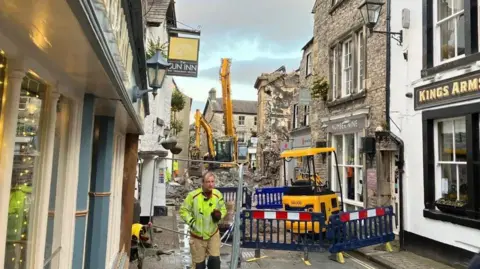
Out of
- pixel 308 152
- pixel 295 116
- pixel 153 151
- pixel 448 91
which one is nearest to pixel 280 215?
pixel 308 152

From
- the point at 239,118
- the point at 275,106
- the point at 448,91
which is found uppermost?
the point at 239,118

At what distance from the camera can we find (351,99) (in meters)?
12.2

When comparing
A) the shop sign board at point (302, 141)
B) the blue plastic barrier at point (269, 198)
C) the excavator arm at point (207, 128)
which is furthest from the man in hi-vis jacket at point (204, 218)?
the excavator arm at point (207, 128)

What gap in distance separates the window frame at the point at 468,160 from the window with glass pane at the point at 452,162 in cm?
14

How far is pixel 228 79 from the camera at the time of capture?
85.8 ft

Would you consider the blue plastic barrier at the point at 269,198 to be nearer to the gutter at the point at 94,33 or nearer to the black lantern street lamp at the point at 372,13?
the black lantern street lamp at the point at 372,13

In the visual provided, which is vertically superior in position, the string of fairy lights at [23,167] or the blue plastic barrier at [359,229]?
the string of fairy lights at [23,167]

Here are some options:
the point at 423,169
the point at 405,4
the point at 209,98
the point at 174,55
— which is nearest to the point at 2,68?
the point at 174,55

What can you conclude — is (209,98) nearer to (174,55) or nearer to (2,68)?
(174,55)

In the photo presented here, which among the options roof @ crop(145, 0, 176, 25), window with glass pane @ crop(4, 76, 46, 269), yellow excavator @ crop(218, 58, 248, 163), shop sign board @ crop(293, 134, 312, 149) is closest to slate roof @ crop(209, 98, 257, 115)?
yellow excavator @ crop(218, 58, 248, 163)

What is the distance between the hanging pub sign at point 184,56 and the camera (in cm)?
926

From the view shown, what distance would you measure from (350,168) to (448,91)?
5075 mm

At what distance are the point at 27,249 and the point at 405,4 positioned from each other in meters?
9.79

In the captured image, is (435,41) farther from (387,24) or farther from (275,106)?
(275,106)
